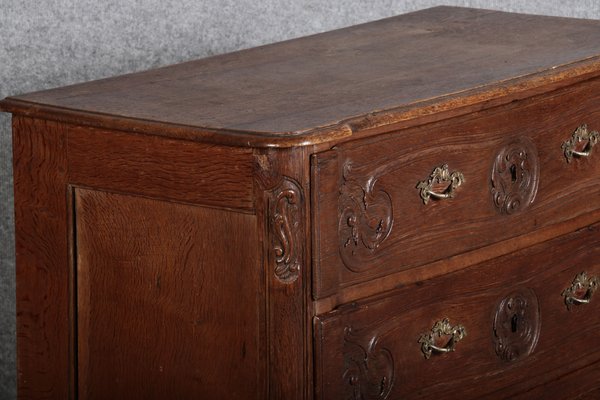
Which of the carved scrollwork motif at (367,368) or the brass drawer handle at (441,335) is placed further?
the brass drawer handle at (441,335)

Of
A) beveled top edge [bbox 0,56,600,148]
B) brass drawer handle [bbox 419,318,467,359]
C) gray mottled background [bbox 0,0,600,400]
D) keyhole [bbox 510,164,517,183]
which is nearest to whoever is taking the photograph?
beveled top edge [bbox 0,56,600,148]

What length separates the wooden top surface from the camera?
185 centimetres

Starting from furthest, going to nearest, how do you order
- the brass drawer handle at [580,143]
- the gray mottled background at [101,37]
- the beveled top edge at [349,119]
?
the gray mottled background at [101,37], the brass drawer handle at [580,143], the beveled top edge at [349,119]

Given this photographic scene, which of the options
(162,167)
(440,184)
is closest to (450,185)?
(440,184)

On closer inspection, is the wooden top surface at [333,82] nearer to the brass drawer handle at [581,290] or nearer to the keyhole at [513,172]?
the keyhole at [513,172]

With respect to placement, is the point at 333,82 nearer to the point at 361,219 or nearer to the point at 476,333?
the point at 361,219

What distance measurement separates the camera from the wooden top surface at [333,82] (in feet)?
6.06

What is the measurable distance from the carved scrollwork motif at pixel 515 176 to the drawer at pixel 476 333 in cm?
8

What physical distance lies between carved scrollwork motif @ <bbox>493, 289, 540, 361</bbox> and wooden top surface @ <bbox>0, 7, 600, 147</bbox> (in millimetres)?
352

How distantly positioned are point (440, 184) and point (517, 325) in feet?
1.11

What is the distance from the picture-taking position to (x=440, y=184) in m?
2.04

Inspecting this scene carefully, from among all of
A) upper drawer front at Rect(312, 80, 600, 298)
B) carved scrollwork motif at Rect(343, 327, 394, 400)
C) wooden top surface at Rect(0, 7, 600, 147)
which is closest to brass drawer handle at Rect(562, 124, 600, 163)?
upper drawer front at Rect(312, 80, 600, 298)

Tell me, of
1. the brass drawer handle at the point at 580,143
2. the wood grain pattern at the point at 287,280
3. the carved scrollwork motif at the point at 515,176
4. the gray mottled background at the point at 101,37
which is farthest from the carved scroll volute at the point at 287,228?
the gray mottled background at the point at 101,37

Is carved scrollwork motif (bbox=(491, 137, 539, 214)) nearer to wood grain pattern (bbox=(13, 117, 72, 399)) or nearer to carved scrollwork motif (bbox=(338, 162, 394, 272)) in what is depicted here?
carved scrollwork motif (bbox=(338, 162, 394, 272))
